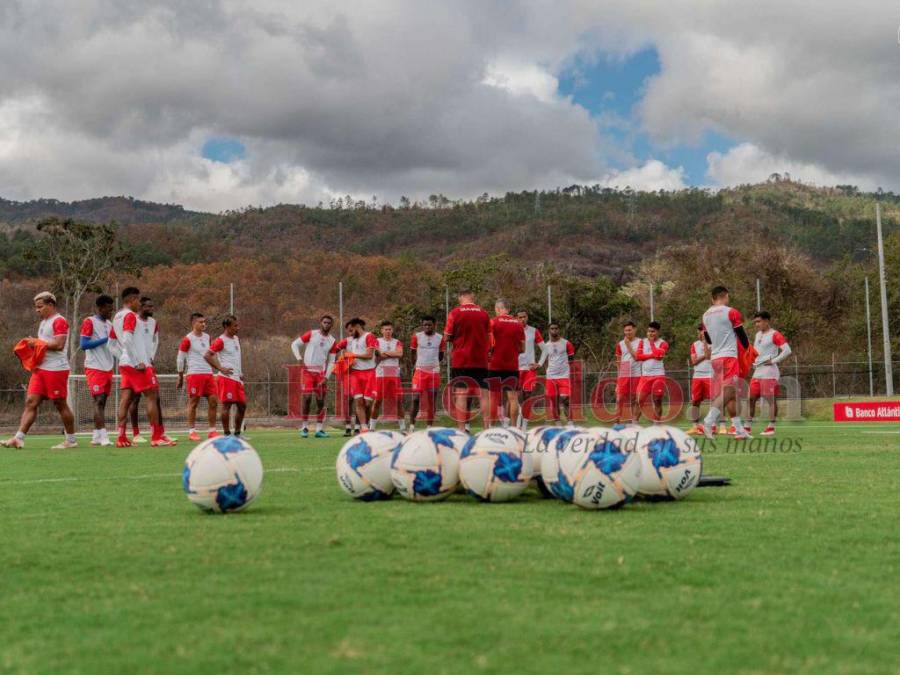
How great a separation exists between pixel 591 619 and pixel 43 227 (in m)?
39.6

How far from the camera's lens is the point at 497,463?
6969 mm

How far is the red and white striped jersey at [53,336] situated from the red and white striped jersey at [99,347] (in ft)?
1.40

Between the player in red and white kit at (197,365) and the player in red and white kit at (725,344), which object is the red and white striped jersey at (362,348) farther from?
the player in red and white kit at (725,344)

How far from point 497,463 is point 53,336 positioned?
8845 millimetres

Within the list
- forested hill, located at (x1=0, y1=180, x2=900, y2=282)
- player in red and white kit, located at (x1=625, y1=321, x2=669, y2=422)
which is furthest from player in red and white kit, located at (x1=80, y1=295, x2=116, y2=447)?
forested hill, located at (x1=0, y1=180, x2=900, y2=282)

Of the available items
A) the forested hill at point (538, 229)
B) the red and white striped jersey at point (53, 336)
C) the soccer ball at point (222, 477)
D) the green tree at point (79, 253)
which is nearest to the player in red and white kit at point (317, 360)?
the red and white striped jersey at point (53, 336)

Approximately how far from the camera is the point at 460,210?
11819 cm

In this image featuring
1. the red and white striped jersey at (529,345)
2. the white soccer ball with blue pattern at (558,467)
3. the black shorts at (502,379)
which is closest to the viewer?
the white soccer ball with blue pattern at (558,467)

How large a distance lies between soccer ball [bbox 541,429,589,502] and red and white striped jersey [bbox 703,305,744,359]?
809cm

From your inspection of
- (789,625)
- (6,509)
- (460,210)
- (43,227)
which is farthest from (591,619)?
(460,210)

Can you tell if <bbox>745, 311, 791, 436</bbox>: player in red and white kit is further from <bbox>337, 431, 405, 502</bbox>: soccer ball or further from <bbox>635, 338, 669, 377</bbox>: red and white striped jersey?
<bbox>337, 431, 405, 502</bbox>: soccer ball

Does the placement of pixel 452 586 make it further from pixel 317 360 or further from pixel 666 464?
pixel 317 360

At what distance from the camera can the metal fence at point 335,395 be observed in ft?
89.9

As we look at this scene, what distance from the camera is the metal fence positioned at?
89.9 ft
